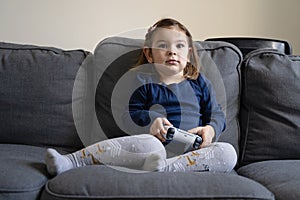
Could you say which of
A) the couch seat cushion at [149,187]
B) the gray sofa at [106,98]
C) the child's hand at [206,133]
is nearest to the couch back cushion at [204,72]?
the gray sofa at [106,98]

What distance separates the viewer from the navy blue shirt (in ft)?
4.84

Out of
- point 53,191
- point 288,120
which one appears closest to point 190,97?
point 288,120

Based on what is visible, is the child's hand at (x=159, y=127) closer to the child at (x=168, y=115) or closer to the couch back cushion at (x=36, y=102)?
the child at (x=168, y=115)

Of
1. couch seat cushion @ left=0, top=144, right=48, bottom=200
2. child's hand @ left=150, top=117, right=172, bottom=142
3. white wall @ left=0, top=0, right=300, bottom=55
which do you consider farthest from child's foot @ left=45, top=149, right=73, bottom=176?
white wall @ left=0, top=0, right=300, bottom=55

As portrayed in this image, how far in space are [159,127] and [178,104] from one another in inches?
6.9

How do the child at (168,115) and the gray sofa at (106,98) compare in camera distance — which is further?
the gray sofa at (106,98)

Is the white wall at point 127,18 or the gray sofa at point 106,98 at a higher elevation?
the white wall at point 127,18

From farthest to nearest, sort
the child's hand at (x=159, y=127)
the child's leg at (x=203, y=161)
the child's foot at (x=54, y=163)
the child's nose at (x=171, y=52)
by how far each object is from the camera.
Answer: the child's nose at (x=171, y=52)
the child's hand at (x=159, y=127)
the child's leg at (x=203, y=161)
the child's foot at (x=54, y=163)

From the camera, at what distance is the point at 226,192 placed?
3.37 ft

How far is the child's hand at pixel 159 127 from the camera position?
1378mm

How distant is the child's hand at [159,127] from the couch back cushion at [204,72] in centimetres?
20

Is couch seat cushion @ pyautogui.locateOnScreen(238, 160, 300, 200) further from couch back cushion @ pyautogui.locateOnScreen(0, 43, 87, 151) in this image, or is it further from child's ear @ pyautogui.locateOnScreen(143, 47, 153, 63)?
couch back cushion @ pyautogui.locateOnScreen(0, 43, 87, 151)

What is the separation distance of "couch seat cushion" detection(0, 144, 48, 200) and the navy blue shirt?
40 centimetres

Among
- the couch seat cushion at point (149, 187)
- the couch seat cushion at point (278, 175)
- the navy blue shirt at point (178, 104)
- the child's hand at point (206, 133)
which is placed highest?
the navy blue shirt at point (178, 104)
